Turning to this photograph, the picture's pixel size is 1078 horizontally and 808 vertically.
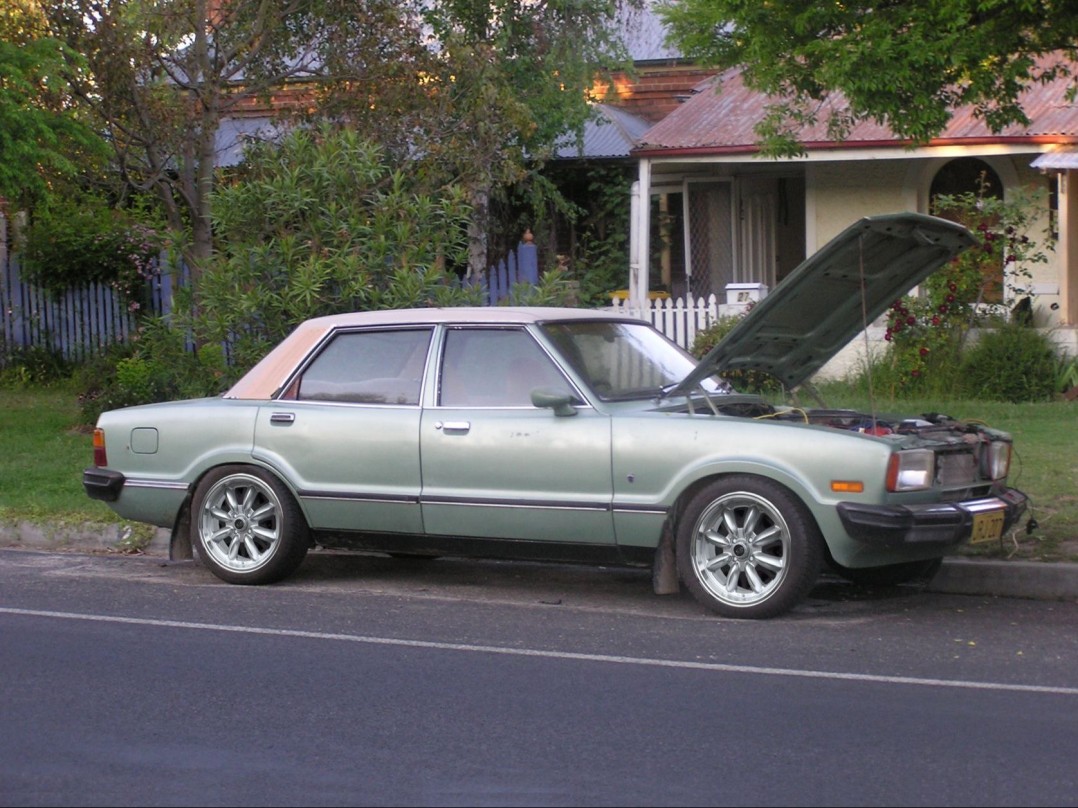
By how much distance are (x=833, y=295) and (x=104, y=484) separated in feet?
14.1

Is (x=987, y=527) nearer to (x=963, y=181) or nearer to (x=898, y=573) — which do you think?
(x=898, y=573)

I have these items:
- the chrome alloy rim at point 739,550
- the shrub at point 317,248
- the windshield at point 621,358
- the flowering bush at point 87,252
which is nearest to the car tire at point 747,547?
the chrome alloy rim at point 739,550

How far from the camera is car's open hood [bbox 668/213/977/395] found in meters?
7.43

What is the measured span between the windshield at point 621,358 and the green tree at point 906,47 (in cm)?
220

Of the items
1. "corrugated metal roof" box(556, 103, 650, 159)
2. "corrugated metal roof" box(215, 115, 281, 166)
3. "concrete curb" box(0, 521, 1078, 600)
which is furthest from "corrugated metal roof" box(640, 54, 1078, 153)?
"concrete curb" box(0, 521, 1078, 600)

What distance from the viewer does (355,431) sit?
26.4 feet

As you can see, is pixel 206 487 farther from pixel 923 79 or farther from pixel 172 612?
pixel 923 79

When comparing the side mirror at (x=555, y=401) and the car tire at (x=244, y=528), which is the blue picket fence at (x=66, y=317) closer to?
the car tire at (x=244, y=528)

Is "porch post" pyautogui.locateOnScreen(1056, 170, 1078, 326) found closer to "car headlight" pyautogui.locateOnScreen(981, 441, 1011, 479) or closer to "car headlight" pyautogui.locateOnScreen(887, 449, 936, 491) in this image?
"car headlight" pyautogui.locateOnScreen(981, 441, 1011, 479)

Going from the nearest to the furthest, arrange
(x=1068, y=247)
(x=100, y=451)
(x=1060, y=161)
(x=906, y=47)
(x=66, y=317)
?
1. (x=100, y=451)
2. (x=906, y=47)
3. (x=1060, y=161)
4. (x=1068, y=247)
5. (x=66, y=317)

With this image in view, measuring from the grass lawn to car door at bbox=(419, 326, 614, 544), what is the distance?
193cm

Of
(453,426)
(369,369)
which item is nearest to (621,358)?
(453,426)

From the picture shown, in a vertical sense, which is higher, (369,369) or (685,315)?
(685,315)

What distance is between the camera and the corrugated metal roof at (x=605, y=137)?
21.2m
